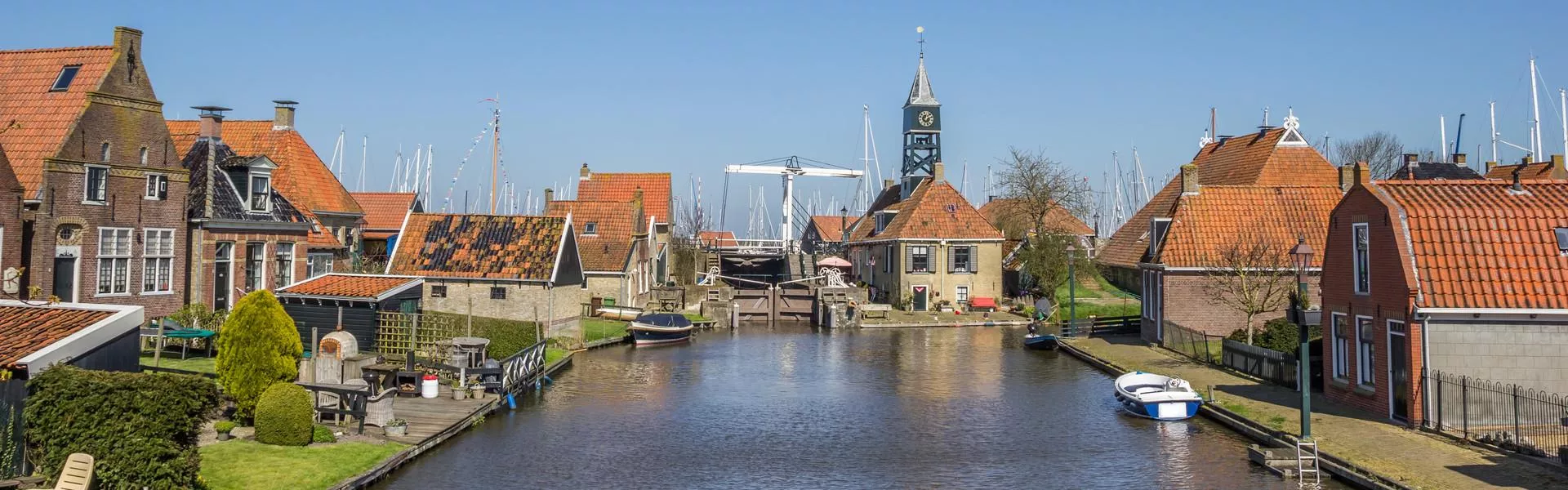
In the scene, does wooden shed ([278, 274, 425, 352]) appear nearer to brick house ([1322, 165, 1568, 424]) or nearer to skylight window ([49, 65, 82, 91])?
skylight window ([49, 65, 82, 91])

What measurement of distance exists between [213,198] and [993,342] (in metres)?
30.8

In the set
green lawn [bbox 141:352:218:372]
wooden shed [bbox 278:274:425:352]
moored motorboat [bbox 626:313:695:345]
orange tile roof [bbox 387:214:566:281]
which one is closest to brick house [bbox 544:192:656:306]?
moored motorboat [bbox 626:313:695:345]

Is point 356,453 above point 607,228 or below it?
below

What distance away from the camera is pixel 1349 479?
20266 mm

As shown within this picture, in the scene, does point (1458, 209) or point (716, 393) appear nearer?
point (1458, 209)

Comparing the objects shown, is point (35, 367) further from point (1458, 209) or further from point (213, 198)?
point (1458, 209)

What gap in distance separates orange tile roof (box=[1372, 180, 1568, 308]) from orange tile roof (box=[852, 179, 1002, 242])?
41.6 m

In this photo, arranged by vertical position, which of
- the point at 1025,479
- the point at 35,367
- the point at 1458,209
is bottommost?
the point at 1025,479

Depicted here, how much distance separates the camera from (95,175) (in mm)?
32938

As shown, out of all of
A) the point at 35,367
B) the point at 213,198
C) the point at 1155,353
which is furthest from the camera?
the point at 1155,353

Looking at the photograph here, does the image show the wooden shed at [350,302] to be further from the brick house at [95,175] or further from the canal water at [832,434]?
the canal water at [832,434]

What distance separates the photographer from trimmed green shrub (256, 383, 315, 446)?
21.2m

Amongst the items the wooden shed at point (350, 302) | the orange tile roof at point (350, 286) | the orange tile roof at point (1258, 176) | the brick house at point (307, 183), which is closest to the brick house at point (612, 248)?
the brick house at point (307, 183)

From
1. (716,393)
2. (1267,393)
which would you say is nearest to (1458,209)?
(1267,393)
